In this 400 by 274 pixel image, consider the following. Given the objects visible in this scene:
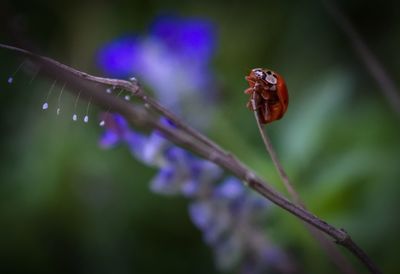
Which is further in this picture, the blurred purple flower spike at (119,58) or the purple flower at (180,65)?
the purple flower at (180,65)

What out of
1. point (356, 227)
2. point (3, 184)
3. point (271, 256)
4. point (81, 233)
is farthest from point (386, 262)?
point (3, 184)

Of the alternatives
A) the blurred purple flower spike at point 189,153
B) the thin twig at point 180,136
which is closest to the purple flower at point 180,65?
the blurred purple flower spike at point 189,153

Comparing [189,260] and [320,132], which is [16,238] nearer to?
[189,260]

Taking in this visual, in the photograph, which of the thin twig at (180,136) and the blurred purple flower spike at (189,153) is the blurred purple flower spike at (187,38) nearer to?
the blurred purple flower spike at (189,153)

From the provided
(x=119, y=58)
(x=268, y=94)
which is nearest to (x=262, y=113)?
(x=268, y=94)

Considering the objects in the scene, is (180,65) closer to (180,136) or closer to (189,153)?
(189,153)
